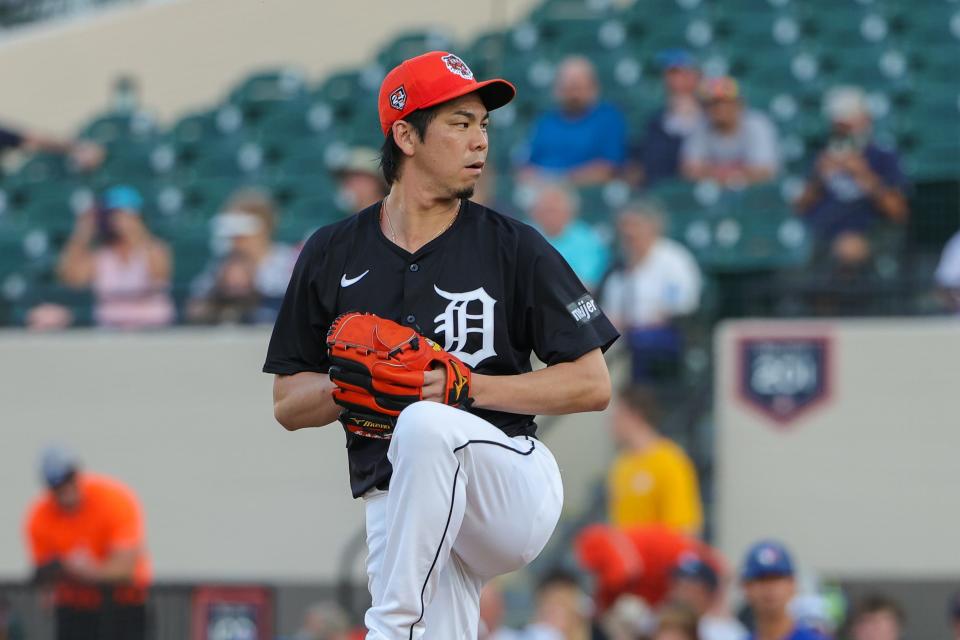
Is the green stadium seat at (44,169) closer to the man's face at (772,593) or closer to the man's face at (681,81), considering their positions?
the man's face at (681,81)

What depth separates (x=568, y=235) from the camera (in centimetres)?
926

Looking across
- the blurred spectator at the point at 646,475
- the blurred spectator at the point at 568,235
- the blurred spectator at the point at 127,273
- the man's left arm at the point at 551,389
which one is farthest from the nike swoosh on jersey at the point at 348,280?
the blurred spectator at the point at 127,273

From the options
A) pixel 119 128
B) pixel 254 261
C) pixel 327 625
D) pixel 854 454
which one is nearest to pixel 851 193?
pixel 854 454

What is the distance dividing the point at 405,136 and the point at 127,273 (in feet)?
21.2

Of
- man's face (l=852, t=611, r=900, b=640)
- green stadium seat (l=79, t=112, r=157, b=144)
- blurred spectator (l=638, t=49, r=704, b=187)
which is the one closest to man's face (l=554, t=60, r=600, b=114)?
blurred spectator (l=638, t=49, r=704, b=187)

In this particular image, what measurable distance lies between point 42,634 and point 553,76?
4830 millimetres

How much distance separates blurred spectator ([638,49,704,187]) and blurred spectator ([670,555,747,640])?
300cm

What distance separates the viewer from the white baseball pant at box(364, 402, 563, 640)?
13.6 ft

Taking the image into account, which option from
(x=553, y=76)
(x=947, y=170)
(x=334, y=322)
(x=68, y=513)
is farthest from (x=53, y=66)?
(x=334, y=322)

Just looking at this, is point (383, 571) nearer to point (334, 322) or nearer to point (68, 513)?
point (334, 322)

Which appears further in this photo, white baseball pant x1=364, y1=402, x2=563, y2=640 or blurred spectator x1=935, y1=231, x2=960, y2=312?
blurred spectator x1=935, y1=231, x2=960, y2=312

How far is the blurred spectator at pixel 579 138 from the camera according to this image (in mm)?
10414

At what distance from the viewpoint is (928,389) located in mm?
9133

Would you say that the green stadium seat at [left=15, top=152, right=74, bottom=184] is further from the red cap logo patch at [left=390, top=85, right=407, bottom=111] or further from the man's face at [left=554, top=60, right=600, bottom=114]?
the red cap logo patch at [left=390, top=85, right=407, bottom=111]
